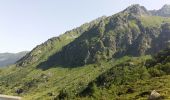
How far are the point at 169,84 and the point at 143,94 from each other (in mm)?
19403

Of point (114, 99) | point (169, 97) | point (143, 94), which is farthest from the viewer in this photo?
point (114, 99)

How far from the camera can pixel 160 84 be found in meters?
200

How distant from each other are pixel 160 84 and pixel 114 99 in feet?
95.9

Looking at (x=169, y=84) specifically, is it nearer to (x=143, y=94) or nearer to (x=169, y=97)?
(x=143, y=94)

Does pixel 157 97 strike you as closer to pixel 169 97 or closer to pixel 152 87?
pixel 169 97

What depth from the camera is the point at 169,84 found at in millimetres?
193000

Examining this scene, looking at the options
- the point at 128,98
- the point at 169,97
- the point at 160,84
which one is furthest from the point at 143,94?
the point at 169,97

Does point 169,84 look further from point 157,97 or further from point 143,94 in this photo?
point 157,97

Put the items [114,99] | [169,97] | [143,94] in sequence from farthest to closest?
1. [114,99]
2. [143,94]
3. [169,97]

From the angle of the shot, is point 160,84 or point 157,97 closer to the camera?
point 157,97

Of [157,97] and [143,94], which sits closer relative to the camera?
[157,97]

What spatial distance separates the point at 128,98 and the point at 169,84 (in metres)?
26.8

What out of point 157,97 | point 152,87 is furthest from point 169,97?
point 152,87

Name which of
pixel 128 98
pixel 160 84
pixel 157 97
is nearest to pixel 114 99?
pixel 128 98
